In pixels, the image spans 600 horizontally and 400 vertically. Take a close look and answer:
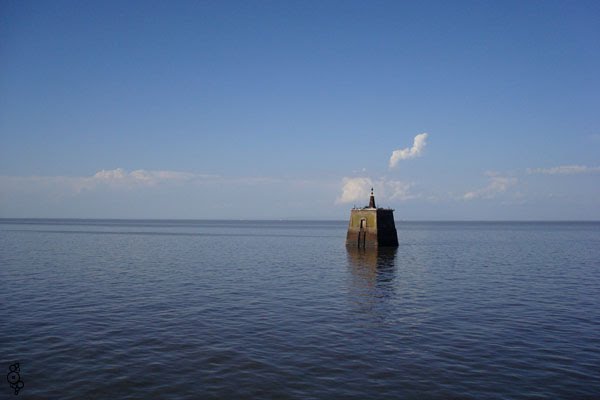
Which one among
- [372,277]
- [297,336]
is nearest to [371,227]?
[372,277]

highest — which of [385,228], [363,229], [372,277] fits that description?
[385,228]

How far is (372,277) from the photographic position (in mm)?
35500

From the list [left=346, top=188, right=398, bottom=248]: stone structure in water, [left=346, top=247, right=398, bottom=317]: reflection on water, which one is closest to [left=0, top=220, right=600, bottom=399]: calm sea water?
[left=346, top=247, right=398, bottom=317]: reflection on water

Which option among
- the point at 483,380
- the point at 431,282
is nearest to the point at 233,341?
the point at 483,380

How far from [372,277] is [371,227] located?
22.6 metres

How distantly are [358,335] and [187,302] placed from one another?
34.4 ft

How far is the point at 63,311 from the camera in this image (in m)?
21.3

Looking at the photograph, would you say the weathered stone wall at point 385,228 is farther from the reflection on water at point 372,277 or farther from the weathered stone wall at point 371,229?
the reflection on water at point 372,277

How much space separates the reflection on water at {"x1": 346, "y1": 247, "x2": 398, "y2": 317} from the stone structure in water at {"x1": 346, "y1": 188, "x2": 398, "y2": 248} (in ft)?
3.65

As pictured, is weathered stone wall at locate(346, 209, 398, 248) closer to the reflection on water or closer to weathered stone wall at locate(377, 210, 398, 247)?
weathered stone wall at locate(377, 210, 398, 247)

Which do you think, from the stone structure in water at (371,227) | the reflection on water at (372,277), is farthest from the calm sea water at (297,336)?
the stone structure in water at (371,227)

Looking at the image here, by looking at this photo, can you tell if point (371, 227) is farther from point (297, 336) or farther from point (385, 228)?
point (297, 336)

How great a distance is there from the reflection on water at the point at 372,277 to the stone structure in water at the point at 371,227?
1112 mm

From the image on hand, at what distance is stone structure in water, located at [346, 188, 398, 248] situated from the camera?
57.0 meters
